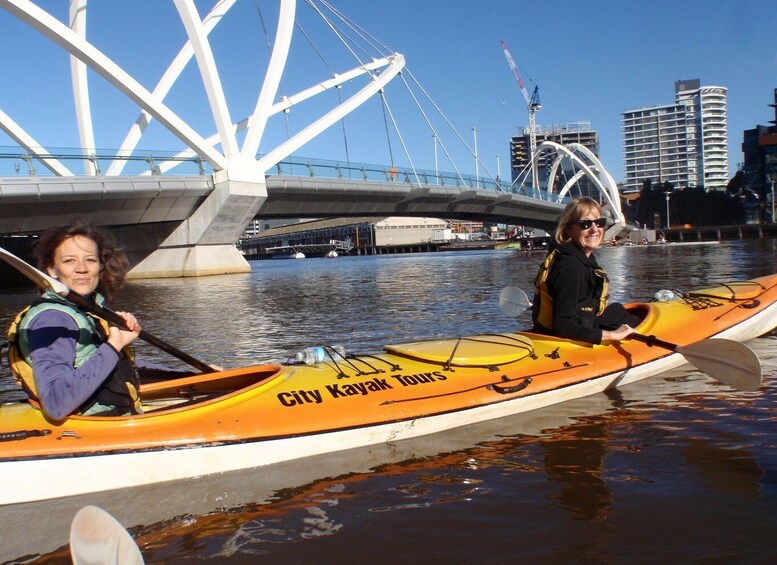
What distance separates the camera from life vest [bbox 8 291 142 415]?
11.2 ft

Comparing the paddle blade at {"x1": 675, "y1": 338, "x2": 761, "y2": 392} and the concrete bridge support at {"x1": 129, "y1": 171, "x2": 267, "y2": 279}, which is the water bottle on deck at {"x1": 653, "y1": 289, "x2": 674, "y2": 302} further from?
the concrete bridge support at {"x1": 129, "y1": 171, "x2": 267, "y2": 279}

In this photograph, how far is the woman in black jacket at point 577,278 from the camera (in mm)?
5398

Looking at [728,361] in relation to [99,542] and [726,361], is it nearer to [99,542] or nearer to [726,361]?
[726,361]

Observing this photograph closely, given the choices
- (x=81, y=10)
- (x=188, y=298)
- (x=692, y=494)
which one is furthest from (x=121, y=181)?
(x=692, y=494)

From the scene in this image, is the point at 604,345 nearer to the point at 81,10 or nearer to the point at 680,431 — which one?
the point at 680,431

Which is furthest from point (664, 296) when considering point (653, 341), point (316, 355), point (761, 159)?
point (761, 159)

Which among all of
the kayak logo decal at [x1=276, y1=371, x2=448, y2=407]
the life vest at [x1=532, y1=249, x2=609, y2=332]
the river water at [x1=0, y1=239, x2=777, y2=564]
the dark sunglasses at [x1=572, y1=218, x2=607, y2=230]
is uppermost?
the dark sunglasses at [x1=572, y1=218, x2=607, y2=230]

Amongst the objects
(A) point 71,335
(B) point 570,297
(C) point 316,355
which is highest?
(A) point 71,335

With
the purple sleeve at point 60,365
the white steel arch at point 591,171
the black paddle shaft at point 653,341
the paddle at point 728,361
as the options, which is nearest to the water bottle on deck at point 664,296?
the black paddle shaft at point 653,341

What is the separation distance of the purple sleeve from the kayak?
0.85 ft

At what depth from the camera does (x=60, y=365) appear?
336cm

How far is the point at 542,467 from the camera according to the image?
4051 millimetres

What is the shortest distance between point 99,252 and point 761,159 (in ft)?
337

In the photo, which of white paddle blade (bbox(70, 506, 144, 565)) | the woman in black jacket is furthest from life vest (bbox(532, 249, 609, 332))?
white paddle blade (bbox(70, 506, 144, 565))
